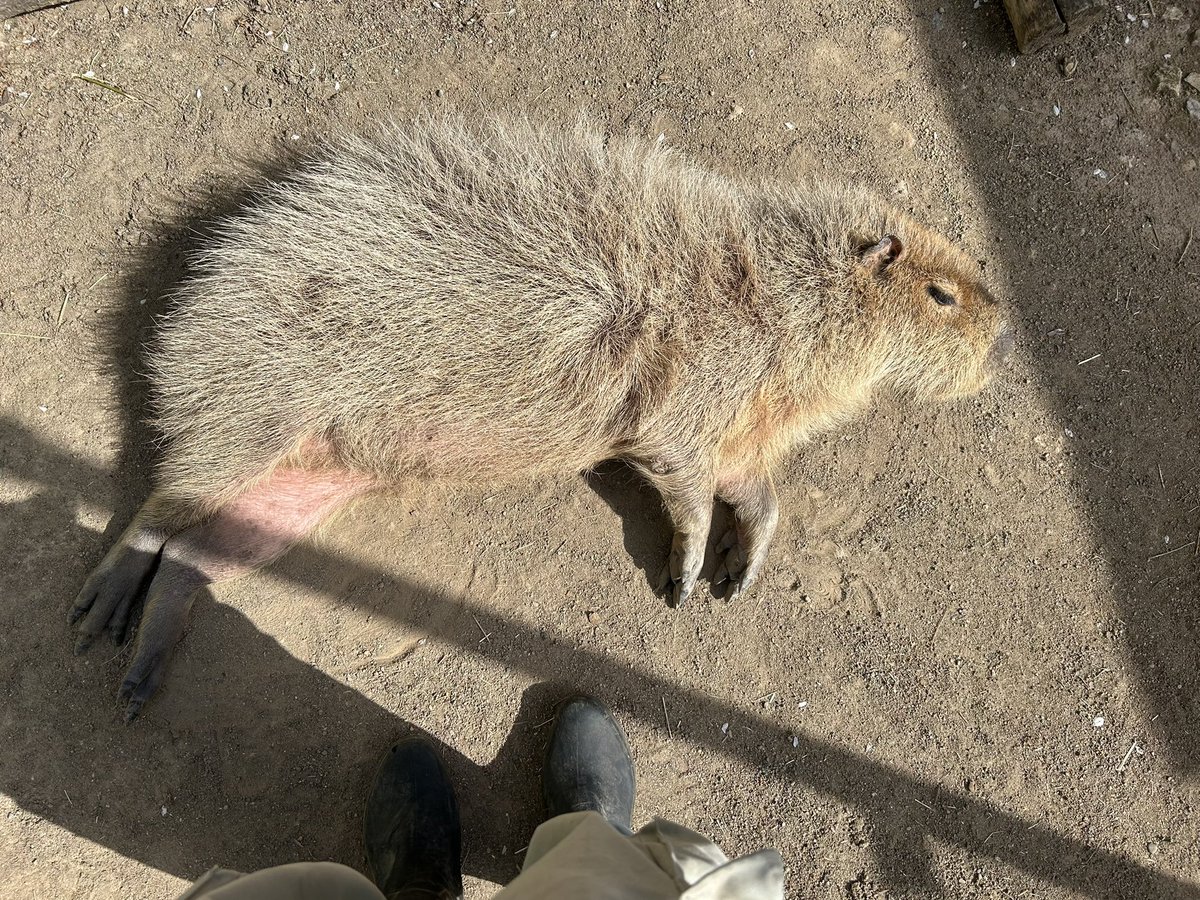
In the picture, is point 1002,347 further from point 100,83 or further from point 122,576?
point 100,83

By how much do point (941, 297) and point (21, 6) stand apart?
13.1 ft

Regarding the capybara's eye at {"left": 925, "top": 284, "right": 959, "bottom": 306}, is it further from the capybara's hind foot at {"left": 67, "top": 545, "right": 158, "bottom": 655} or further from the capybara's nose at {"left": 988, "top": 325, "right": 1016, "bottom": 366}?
the capybara's hind foot at {"left": 67, "top": 545, "right": 158, "bottom": 655}

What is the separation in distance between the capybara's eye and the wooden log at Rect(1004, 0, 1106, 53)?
1479 millimetres

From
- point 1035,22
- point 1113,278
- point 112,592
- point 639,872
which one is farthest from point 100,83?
point 1113,278

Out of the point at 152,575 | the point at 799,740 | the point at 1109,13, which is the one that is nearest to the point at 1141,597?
the point at 799,740

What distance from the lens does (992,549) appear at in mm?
3490

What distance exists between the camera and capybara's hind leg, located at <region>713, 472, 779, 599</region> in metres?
3.29

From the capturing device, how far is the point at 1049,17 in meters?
3.44

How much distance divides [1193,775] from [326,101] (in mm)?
4963

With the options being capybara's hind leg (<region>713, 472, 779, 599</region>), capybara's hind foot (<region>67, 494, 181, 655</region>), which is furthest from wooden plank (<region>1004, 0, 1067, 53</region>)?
capybara's hind foot (<region>67, 494, 181, 655</region>)

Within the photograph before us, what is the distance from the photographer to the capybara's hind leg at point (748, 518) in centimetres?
329

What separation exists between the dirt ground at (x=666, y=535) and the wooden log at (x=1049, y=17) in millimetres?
127

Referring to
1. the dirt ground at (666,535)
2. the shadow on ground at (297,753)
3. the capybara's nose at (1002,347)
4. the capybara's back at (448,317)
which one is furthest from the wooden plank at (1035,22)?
the shadow on ground at (297,753)

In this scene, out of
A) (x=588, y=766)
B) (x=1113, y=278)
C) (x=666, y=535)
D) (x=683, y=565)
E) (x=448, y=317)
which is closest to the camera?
(x=448, y=317)
